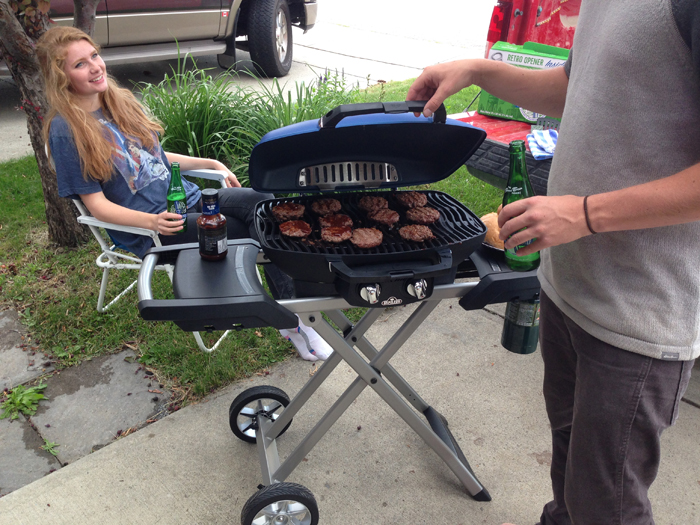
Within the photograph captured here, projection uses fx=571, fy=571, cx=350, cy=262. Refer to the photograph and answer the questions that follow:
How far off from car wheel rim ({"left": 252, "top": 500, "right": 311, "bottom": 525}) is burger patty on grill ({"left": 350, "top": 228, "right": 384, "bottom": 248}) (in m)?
0.98

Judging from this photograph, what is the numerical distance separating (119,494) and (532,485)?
1673 mm

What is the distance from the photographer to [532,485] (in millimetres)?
2367

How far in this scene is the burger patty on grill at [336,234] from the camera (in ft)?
5.69

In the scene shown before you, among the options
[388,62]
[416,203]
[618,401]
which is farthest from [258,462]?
[388,62]

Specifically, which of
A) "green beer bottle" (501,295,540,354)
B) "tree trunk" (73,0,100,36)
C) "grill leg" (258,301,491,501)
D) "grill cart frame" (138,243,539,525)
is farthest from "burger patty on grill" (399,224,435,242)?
"tree trunk" (73,0,100,36)

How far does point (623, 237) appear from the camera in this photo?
132cm

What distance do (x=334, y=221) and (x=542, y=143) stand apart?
1.52 metres

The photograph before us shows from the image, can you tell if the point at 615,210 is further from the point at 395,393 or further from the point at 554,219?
the point at 395,393

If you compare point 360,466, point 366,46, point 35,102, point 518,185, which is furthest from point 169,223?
point 366,46

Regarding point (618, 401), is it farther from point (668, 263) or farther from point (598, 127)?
point (598, 127)

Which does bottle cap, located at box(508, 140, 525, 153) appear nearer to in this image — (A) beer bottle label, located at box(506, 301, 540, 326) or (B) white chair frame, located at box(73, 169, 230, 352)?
(A) beer bottle label, located at box(506, 301, 540, 326)

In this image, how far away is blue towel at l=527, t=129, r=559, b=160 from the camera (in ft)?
9.21

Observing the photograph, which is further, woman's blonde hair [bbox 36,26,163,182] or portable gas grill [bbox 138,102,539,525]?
woman's blonde hair [bbox 36,26,163,182]

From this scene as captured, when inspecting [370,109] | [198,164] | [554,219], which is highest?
[370,109]
